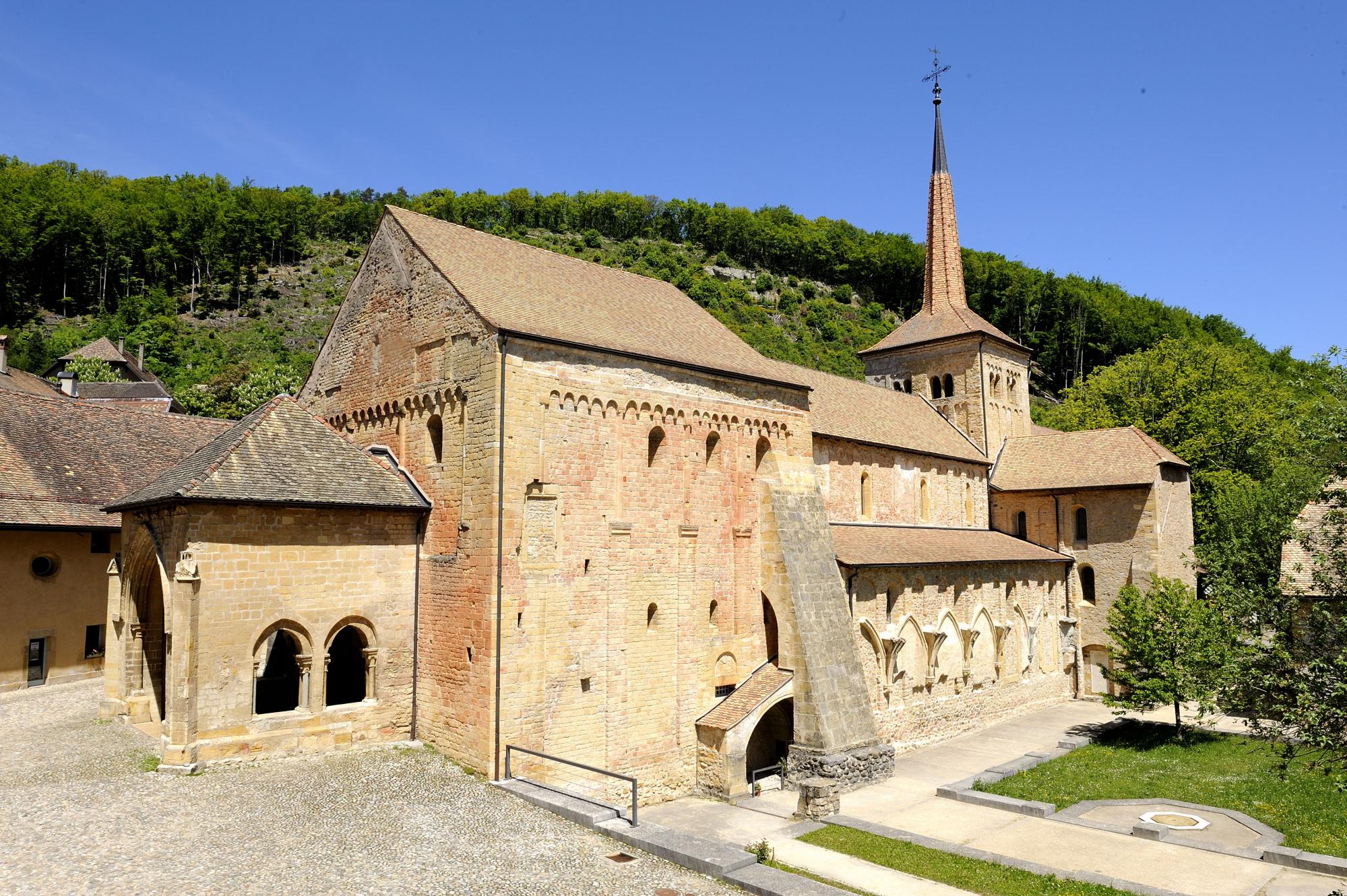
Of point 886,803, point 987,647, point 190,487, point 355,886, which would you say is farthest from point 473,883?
point 987,647

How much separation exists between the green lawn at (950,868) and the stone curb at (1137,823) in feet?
3.76

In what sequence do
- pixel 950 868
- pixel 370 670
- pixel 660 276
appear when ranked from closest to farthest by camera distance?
pixel 950 868
pixel 370 670
pixel 660 276

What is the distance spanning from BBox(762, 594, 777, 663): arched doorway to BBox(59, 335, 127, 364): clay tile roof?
5573cm

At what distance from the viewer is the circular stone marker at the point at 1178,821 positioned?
18672mm

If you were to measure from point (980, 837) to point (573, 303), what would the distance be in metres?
15.6

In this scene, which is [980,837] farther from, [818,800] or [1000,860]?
[818,800]

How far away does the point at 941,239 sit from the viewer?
4366 centimetres

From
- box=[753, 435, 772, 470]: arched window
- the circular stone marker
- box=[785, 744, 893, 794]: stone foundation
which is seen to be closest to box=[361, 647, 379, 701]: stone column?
box=[785, 744, 893, 794]: stone foundation

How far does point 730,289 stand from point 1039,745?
89.1 m

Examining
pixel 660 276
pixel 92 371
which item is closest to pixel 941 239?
pixel 92 371

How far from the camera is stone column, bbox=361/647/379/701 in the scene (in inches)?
733

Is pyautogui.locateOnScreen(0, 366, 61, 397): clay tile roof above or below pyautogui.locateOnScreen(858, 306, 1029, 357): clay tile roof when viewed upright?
below

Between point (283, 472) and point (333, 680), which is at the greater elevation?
point (283, 472)

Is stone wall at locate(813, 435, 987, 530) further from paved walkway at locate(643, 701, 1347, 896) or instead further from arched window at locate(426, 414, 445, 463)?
arched window at locate(426, 414, 445, 463)
